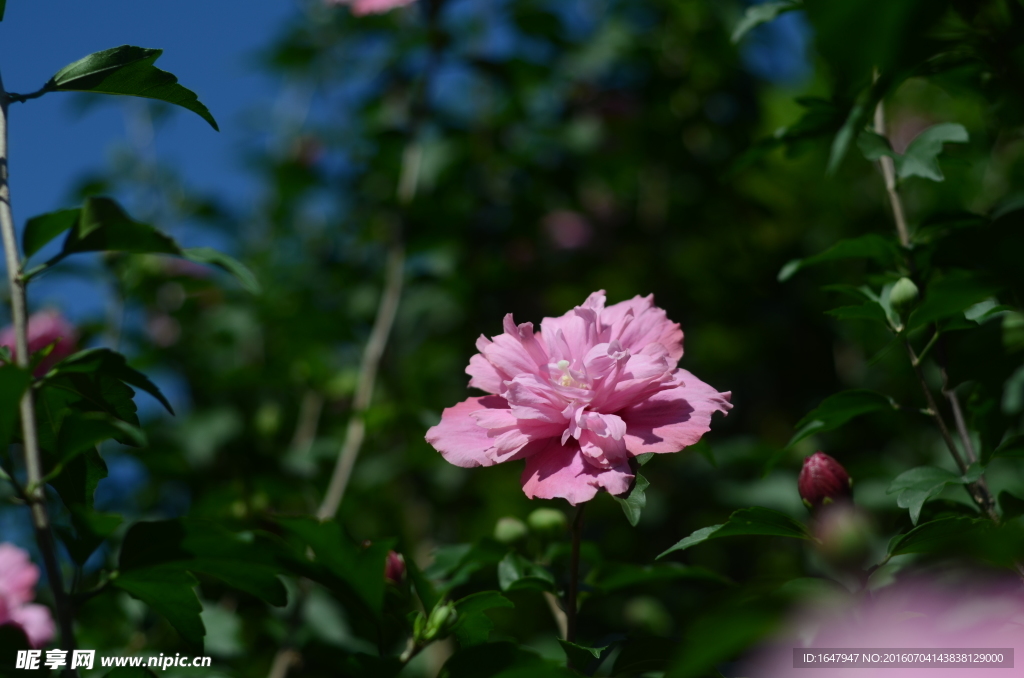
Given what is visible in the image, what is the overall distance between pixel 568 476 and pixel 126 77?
68 centimetres

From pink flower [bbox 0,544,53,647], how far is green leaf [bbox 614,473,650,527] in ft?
3.57

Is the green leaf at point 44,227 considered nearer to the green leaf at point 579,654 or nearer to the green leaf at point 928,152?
the green leaf at point 579,654

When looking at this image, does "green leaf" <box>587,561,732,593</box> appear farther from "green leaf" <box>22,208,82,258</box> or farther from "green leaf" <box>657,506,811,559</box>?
"green leaf" <box>22,208,82,258</box>

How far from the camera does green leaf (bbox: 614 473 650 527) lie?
762mm

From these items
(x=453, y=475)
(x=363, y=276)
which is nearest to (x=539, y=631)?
(x=453, y=475)

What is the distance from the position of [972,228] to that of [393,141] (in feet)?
5.42

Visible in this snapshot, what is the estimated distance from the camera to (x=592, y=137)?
2.76m

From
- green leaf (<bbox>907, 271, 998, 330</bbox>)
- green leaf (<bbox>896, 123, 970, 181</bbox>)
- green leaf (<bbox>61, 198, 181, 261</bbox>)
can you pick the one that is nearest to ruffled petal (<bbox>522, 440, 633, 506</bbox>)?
green leaf (<bbox>907, 271, 998, 330</bbox>)

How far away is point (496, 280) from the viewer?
247cm

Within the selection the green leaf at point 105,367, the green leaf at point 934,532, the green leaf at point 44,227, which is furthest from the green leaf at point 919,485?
the green leaf at point 44,227

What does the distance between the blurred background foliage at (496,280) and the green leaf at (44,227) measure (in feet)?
2.59

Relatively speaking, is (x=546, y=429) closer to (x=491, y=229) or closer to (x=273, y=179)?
(x=491, y=229)

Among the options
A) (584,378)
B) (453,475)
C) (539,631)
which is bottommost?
(539,631)

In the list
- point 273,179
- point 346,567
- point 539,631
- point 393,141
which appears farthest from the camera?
point 273,179
